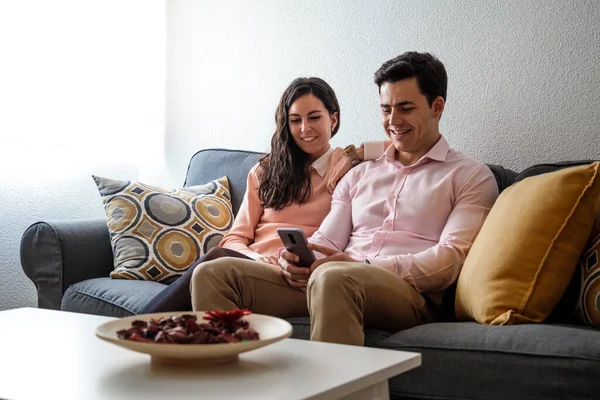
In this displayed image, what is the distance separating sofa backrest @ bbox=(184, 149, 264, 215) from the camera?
306 cm

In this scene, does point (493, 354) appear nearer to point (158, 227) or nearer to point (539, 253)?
point (539, 253)

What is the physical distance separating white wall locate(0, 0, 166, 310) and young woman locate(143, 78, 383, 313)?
1.19 m

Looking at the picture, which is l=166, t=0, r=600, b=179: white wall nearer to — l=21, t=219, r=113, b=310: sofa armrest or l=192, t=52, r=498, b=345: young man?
l=192, t=52, r=498, b=345: young man

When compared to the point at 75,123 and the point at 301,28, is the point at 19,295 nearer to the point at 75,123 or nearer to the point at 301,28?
the point at 75,123

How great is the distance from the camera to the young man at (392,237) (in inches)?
76.2

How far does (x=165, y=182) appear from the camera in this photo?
3963 mm

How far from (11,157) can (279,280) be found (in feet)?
5.59

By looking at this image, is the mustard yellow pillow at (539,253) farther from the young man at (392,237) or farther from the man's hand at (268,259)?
the man's hand at (268,259)

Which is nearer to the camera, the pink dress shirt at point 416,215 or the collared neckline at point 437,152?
the pink dress shirt at point 416,215

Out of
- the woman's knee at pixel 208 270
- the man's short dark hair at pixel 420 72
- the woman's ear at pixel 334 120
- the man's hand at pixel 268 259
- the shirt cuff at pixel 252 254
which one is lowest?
the shirt cuff at pixel 252 254

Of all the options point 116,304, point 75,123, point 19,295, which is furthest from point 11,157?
point 116,304

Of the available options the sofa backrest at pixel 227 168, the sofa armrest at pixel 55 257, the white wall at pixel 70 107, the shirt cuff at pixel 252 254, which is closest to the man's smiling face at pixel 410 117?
the shirt cuff at pixel 252 254

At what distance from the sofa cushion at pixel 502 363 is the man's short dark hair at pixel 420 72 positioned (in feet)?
2.59

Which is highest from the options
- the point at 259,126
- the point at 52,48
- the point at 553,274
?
the point at 52,48
